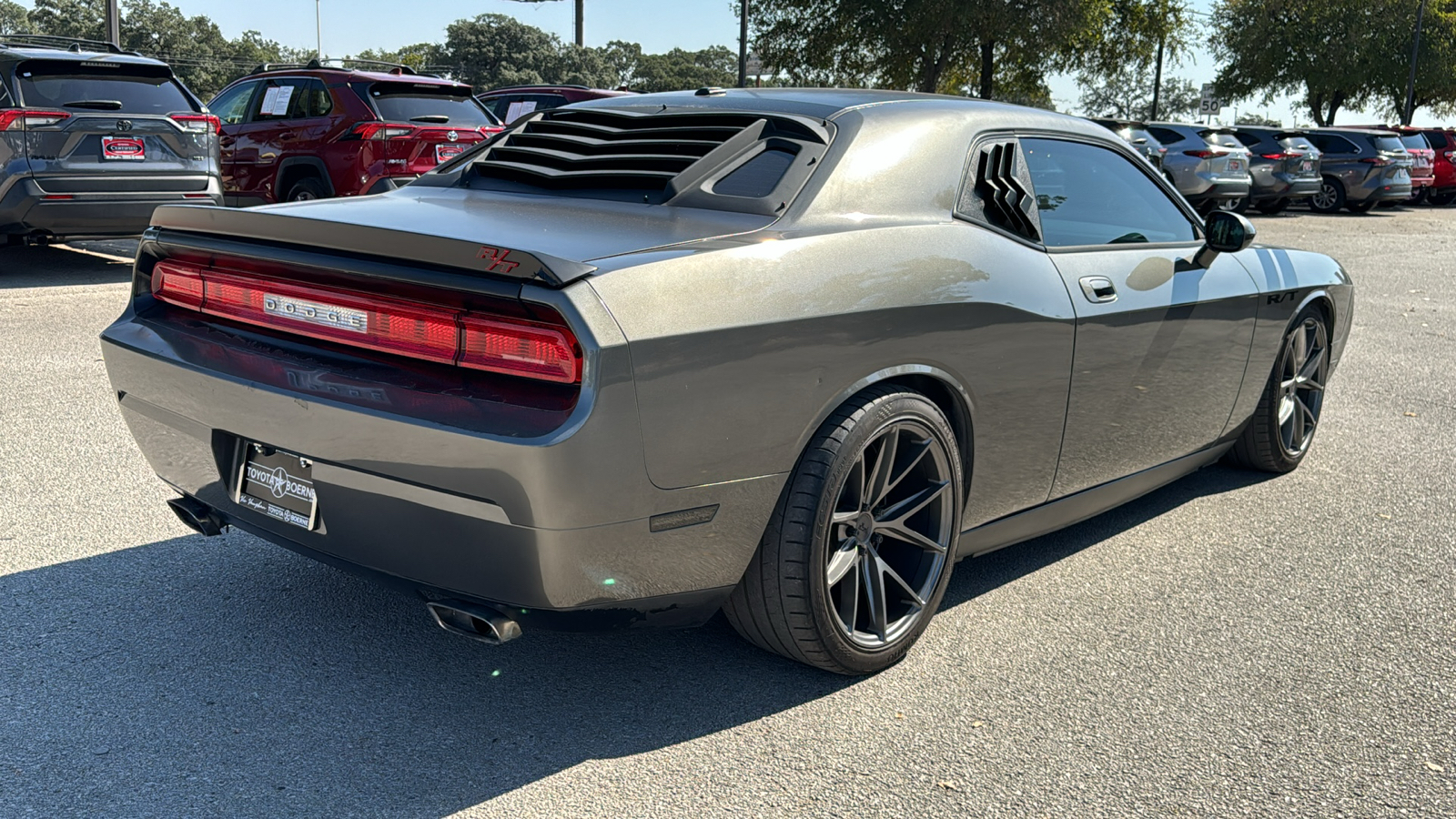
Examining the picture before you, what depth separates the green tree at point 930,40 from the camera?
30.0 metres

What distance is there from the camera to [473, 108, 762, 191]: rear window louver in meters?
3.42

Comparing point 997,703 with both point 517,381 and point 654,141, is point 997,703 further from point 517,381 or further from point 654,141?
point 654,141

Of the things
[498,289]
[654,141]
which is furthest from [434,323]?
[654,141]

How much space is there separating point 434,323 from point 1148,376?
7.84ft

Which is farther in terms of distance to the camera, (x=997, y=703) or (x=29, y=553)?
(x=29, y=553)

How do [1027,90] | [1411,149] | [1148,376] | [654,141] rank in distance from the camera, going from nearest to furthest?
[654,141]
[1148,376]
[1411,149]
[1027,90]

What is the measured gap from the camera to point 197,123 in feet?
32.9

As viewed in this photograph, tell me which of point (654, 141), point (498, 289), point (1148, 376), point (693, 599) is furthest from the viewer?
point (1148, 376)

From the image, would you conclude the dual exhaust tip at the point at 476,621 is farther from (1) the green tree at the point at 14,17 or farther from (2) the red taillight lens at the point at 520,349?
(1) the green tree at the point at 14,17

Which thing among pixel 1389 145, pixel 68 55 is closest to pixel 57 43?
pixel 68 55

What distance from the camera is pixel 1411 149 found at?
A: 27.8 m

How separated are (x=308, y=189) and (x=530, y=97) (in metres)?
3.87

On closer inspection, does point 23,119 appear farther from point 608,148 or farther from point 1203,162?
point 1203,162

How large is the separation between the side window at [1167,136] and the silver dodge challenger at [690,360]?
17413 mm
